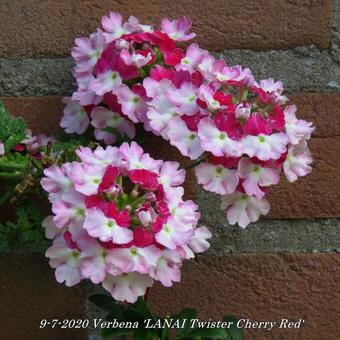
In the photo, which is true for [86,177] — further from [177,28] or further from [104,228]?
[177,28]

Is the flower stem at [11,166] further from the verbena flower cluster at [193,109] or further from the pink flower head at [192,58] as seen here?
the pink flower head at [192,58]

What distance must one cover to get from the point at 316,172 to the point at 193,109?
0.73 ft

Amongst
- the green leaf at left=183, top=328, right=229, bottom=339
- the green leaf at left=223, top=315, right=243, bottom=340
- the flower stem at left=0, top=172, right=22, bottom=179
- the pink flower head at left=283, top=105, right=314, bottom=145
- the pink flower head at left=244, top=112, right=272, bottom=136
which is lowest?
the green leaf at left=223, top=315, right=243, bottom=340

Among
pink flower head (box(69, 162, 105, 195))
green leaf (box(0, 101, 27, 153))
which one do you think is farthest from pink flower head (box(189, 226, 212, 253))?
green leaf (box(0, 101, 27, 153))

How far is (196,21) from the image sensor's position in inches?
35.2

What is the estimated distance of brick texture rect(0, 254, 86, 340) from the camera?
2.92ft

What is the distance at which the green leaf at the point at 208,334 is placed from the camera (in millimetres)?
756

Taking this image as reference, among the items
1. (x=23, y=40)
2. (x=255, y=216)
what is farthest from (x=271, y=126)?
(x=23, y=40)

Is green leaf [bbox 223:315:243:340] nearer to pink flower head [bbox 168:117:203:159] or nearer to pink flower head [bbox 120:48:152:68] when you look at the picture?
pink flower head [bbox 168:117:203:159]

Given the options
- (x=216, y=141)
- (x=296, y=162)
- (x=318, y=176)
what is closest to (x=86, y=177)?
(x=216, y=141)

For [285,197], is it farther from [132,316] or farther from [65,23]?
[65,23]

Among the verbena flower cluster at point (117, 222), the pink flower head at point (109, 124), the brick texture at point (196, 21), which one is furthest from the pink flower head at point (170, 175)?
the brick texture at point (196, 21)

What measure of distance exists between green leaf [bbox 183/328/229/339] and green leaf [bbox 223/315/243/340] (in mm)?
24

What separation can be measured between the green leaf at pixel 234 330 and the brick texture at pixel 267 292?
0.06 metres
